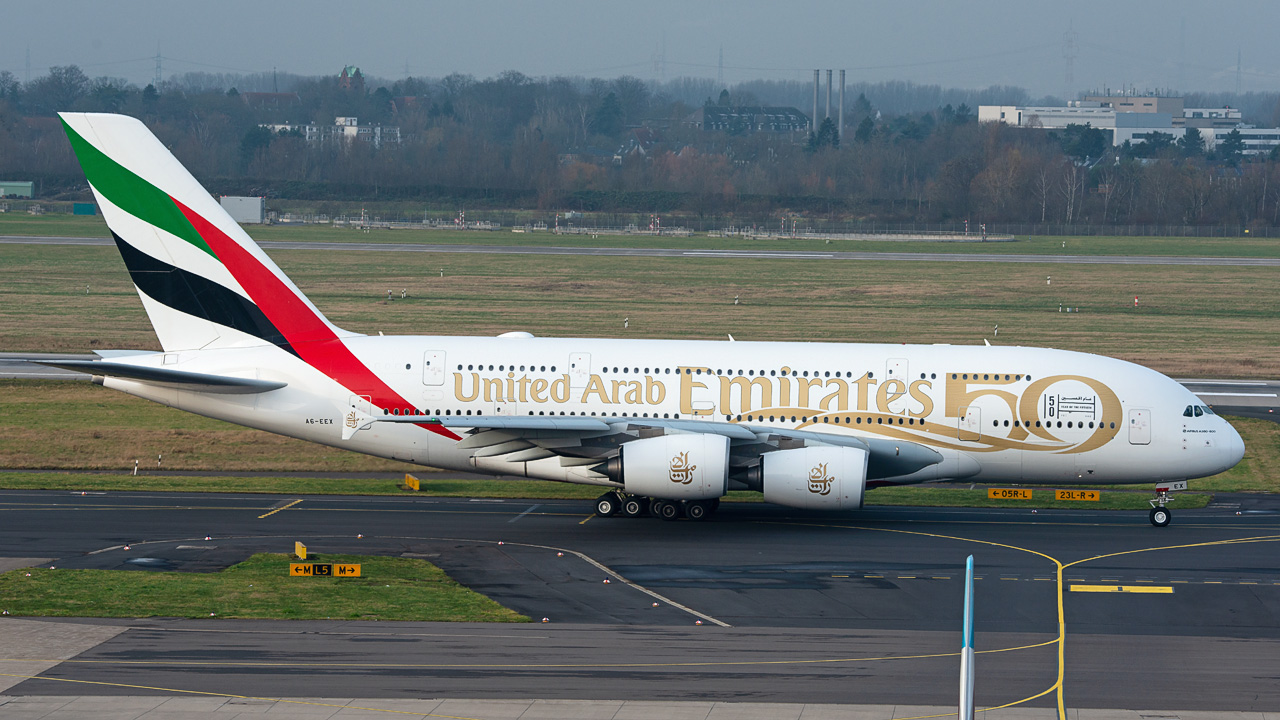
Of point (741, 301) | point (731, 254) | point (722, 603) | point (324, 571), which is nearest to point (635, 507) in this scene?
point (722, 603)

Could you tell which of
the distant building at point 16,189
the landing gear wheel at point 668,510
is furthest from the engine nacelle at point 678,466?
the distant building at point 16,189

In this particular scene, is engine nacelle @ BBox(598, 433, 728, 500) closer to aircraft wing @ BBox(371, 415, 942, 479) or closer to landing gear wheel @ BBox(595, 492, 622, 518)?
aircraft wing @ BBox(371, 415, 942, 479)

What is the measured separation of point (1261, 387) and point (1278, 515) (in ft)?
78.5

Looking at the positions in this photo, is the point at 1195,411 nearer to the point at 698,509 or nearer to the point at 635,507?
the point at 698,509

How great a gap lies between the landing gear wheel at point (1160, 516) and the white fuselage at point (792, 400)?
0.83 m

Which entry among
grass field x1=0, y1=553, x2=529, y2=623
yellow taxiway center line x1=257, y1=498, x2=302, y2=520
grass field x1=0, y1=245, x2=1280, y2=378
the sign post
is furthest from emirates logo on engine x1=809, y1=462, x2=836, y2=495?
grass field x1=0, y1=245, x2=1280, y2=378

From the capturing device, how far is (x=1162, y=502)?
3312cm

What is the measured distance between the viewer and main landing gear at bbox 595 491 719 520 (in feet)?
107

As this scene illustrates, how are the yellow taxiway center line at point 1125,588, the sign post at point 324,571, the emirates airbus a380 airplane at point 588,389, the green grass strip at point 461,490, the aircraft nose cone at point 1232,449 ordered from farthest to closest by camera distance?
the green grass strip at point 461,490 < the aircraft nose cone at point 1232,449 < the emirates airbus a380 airplane at point 588,389 < the sign post at point 324,571 < the yellow taxiway center line at point 1125,588

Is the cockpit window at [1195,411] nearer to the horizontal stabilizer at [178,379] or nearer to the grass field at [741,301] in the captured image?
the horizontal stabilizer at [178,379]

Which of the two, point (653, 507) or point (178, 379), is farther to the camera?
point (653, 507)

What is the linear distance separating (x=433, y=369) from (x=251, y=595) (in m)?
9.13

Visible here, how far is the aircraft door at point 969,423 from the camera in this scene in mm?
32125

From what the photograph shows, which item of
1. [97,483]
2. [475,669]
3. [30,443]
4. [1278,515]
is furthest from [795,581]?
[30,443]
